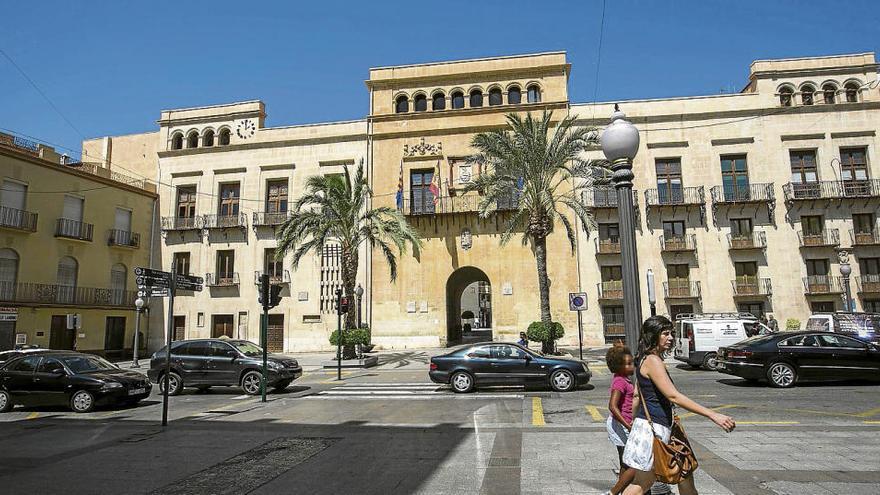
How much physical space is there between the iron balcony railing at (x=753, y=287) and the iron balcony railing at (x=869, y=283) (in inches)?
178

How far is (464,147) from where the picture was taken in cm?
3356

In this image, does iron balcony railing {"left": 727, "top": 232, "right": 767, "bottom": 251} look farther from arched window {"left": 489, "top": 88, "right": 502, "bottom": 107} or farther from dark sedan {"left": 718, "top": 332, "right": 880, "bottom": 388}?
dark sedan {"left": 718, "top": 332, "right": 880, "bottom": 388}

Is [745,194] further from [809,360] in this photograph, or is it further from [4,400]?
[4,400]

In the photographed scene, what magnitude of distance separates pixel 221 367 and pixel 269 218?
66.9 ft

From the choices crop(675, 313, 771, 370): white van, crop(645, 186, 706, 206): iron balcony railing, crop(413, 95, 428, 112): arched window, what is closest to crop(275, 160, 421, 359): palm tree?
crop(413, 95, 428, 112): arched window

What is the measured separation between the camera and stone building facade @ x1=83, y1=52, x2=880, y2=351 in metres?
30.1

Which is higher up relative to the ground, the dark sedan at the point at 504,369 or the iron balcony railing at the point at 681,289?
the iron balcony railing at the point at 681,289

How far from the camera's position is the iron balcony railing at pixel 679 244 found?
30.4 meters

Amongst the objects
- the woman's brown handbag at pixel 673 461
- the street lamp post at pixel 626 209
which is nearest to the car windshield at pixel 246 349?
the street lamp post at pixel 626 209

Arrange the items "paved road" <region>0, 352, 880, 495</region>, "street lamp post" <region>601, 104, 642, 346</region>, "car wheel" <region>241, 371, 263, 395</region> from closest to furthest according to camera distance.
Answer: "street lamp post" <region>601, 104, 642, 346</region>
"paved road" <region>0, 352, 880, 495</region>
"car wheel" <region>241, 371, 263, 395</region>

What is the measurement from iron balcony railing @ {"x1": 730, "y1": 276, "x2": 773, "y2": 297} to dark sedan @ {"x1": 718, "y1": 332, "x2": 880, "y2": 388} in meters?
16.7

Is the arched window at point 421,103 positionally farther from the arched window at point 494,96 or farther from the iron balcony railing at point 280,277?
the iron balcony railing at point 280,277

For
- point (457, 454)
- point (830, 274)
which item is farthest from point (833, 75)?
point (457, 454)

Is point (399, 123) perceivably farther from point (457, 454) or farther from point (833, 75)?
point (457, 454)
